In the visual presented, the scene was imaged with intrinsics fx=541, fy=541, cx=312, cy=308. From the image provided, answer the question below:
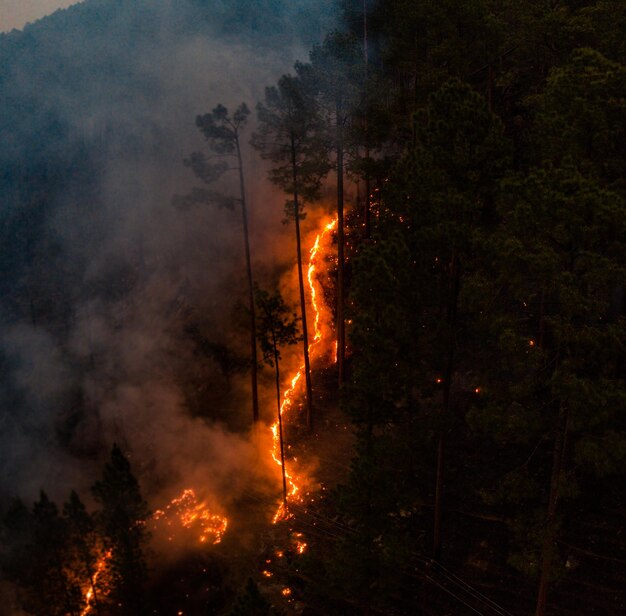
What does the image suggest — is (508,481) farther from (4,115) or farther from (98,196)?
(4,115)

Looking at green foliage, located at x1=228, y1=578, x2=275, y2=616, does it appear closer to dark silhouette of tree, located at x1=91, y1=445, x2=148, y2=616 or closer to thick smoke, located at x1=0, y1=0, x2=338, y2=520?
dark silhouette of tree, located at x1=91, y1=445, x2=148, y2=616

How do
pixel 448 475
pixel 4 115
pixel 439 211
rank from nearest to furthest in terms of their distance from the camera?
pixel 439 211 < pixel 448 475 < pixel 4 115

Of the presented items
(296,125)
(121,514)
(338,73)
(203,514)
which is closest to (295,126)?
(296,125)

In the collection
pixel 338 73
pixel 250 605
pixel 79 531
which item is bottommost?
pixel 250 605

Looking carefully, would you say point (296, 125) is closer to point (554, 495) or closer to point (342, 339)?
point (342, 339)

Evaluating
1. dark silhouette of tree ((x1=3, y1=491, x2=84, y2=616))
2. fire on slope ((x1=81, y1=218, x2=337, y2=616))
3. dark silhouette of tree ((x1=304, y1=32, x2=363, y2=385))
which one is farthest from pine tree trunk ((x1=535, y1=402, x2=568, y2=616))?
dark silhouette of tree ((x1=304, y1=32, x2=363, y2=385))

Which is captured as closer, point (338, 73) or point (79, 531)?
point (79, 531)

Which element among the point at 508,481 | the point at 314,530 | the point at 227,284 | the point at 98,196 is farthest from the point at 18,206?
the point at 508,481

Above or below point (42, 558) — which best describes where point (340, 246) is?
above
